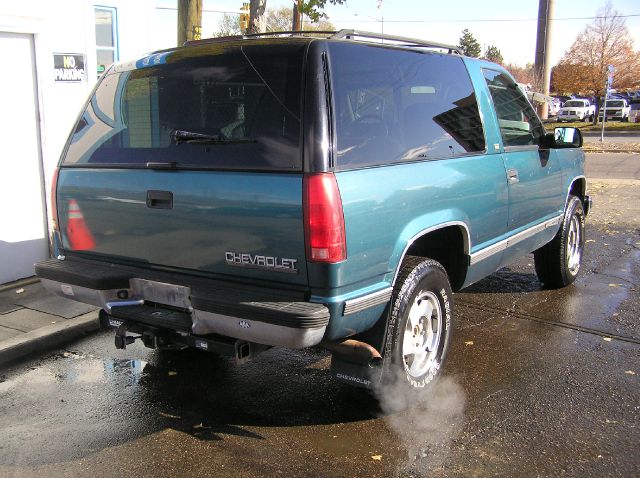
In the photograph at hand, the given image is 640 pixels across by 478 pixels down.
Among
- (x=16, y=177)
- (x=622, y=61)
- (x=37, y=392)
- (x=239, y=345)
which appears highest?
(x=622, y=61)

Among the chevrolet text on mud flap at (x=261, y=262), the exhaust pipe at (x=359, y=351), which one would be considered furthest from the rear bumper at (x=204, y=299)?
the exhaust pipe at (x=359, y=351)

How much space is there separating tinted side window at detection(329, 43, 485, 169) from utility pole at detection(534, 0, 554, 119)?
22954 mm

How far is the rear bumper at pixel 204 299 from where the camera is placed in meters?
2.95

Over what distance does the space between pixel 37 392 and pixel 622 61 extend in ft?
153

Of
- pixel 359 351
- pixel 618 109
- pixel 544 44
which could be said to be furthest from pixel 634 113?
pixel 359 351

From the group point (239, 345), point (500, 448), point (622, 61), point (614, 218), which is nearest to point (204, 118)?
point (239, 345)

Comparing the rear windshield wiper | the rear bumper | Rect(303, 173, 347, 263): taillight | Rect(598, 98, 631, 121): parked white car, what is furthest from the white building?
Rect(598, 98, 631, 121): parked white car

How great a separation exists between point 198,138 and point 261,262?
756 mm

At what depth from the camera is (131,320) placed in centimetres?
361

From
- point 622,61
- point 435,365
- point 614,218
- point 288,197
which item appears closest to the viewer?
point 288,197

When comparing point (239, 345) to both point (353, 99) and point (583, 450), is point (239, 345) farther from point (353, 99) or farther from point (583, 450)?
point (583, 450)

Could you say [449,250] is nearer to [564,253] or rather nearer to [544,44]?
[564,253]

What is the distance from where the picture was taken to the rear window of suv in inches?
122

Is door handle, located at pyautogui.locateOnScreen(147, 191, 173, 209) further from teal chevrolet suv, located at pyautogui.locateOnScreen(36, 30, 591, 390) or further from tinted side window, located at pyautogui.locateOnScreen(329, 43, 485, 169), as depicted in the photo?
tinted side window, located at pyautogui.locateOnScreen(329, 43, 485, 169)
